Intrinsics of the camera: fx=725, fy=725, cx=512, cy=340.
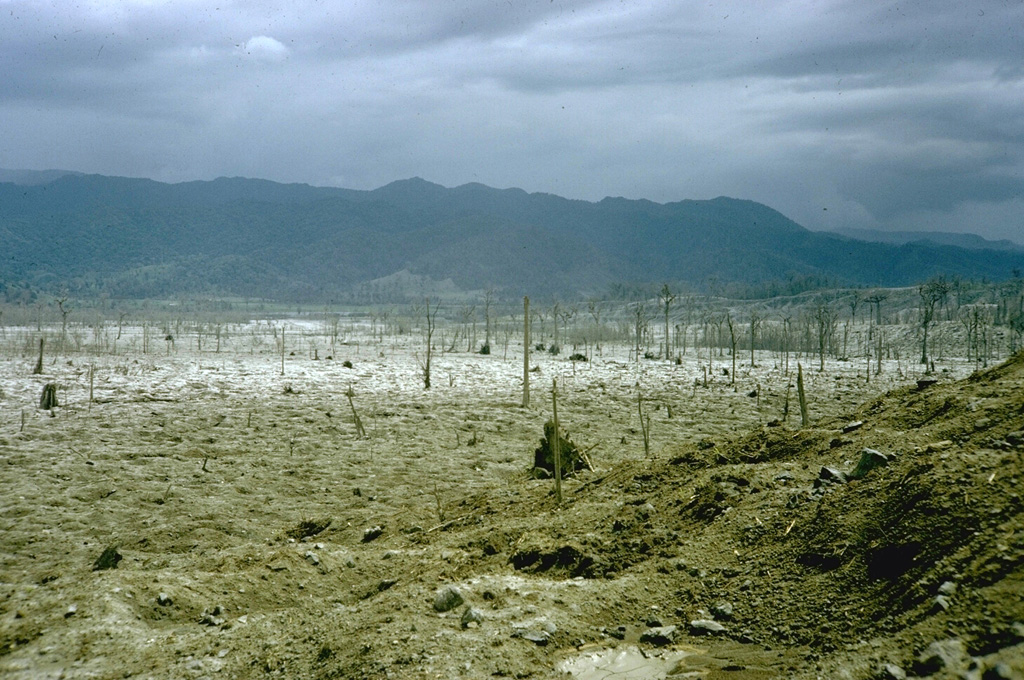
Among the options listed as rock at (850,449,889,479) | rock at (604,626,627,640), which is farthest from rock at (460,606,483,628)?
rock at (850,449,889,479)

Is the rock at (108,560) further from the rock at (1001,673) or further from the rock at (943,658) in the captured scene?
the rock at (1001,673)

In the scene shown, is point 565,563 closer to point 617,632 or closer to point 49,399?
point 617,632

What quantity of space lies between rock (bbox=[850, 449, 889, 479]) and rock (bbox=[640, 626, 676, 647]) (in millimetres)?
2061

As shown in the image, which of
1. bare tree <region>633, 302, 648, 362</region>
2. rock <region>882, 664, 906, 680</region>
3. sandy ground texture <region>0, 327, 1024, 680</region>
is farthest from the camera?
bare tree <region>633, 302, 648, 362</region>

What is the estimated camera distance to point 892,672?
351 centimetres

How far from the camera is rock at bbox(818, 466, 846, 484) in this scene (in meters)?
5.72

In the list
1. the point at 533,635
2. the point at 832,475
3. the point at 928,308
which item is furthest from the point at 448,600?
the point at 928,308

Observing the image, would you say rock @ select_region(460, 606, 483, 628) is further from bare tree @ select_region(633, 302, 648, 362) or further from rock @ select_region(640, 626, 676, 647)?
bare tree @ select_region(633, 302, 648, 362)

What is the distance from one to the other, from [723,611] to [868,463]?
186 cm

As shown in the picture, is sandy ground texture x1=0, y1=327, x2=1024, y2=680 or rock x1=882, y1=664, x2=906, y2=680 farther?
sandy ground texture x1=0, y1=327, x2=1024, y2=680

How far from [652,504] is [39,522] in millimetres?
7912

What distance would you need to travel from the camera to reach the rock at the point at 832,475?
225 inches

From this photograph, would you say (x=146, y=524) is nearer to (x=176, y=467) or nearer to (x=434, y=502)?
(x=176, y=467)

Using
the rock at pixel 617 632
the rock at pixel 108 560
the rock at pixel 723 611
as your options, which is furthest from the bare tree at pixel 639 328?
the rock at pixel 617 632
